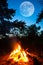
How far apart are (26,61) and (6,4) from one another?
1415 centimetres

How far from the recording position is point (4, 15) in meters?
22.6

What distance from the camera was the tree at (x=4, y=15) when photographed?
21.1 metres

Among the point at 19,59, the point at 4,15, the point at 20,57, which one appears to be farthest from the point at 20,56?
the point at 4,15

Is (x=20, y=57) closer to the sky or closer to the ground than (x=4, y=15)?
closer to the ground

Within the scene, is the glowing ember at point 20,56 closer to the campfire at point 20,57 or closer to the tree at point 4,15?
the campfire at point 20,57

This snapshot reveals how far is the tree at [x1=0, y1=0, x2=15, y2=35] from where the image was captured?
832 inches

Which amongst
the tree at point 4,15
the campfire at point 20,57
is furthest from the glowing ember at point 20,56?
the tree at point 4,15

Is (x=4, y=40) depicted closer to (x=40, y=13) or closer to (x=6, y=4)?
(x=40, y=13)

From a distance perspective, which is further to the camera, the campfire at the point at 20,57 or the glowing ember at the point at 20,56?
the glowing ember at the point at 20,56

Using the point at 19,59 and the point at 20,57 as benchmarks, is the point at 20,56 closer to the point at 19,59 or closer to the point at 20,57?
the point at 20,57

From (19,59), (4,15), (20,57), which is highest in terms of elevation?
(4,15)

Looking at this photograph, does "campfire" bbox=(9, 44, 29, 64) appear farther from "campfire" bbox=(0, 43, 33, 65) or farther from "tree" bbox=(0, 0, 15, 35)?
"tree" bbox=(0, 0, 15, 35)

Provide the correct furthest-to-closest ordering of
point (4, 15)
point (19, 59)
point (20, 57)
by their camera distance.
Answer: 1. point (4, 15)
2. point (20, 57)
3. point (19, 59)

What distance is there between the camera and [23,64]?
10.4 m
